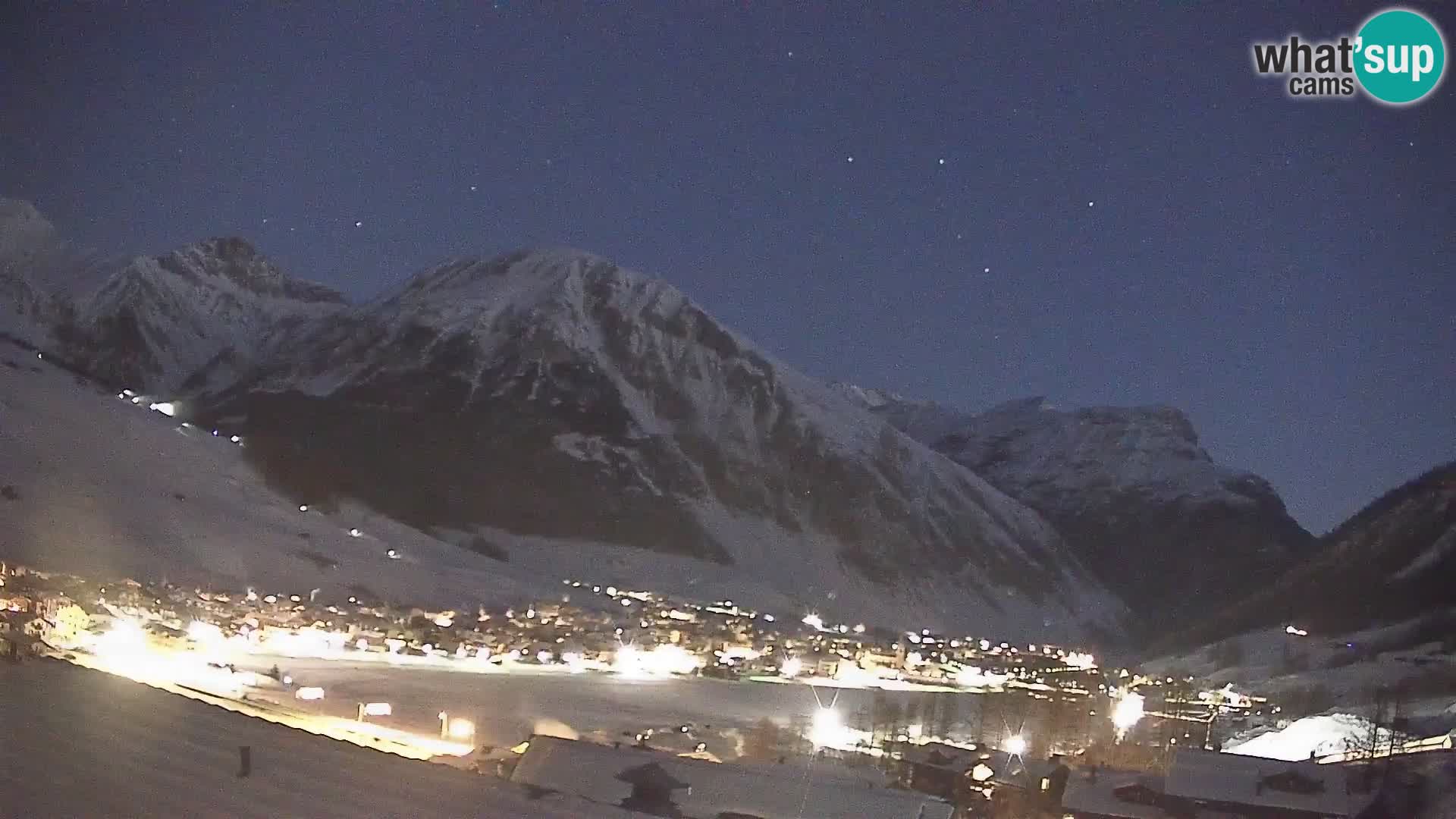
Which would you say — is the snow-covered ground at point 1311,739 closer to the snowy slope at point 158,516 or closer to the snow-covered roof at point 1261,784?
the snow-covered roof at point 1261,784

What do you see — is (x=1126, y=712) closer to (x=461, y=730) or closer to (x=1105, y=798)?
(x=461, y=730)

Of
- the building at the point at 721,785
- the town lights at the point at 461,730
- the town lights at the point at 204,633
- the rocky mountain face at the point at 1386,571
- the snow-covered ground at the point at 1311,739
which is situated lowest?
the town lights at the point at 461,730

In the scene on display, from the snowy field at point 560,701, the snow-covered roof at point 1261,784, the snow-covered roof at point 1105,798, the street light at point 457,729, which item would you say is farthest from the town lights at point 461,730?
the snow-covered roof at point 1261,784

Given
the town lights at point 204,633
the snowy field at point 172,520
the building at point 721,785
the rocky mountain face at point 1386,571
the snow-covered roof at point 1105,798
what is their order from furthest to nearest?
the snowy field at point 172,520 < the rocky mountain face at point 1386,571 < the town lights at point 204,633 < the snow-covered roof at point 1105,798 < the building at point 721,785

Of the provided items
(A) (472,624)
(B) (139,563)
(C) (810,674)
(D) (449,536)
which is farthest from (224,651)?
(D) (449,536)

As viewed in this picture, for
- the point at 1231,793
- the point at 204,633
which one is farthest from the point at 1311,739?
the point at 204,633

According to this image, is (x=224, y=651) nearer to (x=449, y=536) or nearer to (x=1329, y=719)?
(x=1329, y=719)

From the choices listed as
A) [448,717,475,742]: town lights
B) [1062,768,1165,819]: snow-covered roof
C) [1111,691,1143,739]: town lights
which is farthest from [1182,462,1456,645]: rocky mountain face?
[448,717,475,742]: town lights
